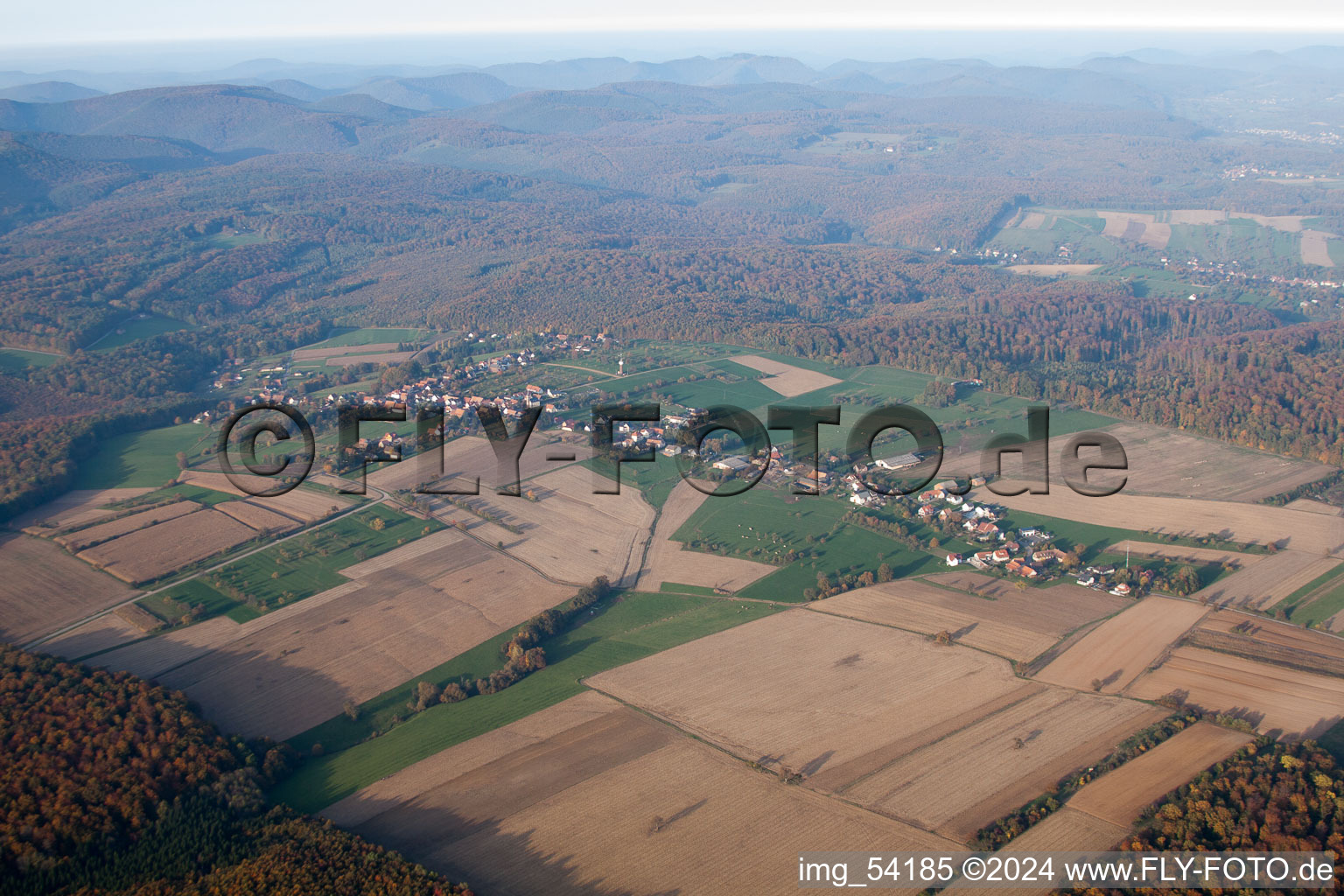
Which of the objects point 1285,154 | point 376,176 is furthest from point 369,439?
point 1285,154

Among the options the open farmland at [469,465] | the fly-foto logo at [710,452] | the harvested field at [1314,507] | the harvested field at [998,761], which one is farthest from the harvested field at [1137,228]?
the harvested field at [998,761]

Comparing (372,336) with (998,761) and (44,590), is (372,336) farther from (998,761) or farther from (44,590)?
(998,761)

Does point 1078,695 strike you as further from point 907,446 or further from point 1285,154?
point 1285,154

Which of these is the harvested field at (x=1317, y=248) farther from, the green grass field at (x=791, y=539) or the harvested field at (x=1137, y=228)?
the green grass field at (x=791, y=539)

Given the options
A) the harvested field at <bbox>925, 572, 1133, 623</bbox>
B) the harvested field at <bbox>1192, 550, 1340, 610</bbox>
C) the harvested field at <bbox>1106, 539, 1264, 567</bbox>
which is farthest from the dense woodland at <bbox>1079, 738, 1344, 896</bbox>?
the harvested field at <bbox>1106, 539, 1264, 567</bbox>

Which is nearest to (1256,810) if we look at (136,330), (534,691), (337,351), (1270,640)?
(1270,640)

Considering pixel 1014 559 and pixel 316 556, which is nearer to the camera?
pixel 1014 559
